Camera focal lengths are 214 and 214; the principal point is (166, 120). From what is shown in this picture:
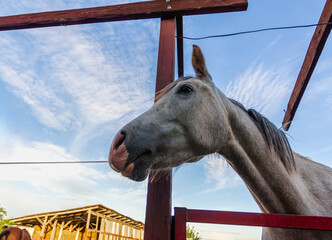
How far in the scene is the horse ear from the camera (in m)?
1.83

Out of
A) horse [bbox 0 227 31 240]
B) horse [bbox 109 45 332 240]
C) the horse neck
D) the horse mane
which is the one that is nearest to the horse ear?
horse [bbox 109 45 332 240]

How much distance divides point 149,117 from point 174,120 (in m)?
0.17

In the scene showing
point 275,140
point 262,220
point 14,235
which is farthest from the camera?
point 14,235

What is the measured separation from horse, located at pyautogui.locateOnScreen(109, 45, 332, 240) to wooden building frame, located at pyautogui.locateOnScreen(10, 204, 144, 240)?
40.1ft

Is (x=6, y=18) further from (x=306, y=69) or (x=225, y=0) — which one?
(x=306, y=69)

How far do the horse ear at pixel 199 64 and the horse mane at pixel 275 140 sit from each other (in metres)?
0.57

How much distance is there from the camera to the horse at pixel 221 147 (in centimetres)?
123

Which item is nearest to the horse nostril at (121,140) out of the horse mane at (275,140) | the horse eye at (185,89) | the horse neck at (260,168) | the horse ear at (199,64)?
the horse eye at (185,89)

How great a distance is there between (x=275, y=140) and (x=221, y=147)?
538mm

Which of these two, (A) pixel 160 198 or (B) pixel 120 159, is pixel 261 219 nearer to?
(A) pixel 160 198

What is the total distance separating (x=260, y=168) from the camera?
64.6 inches

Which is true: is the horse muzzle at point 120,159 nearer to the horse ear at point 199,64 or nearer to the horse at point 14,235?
the horse ear at point 199,64

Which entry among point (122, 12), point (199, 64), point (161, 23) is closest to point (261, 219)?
point (199, 64)

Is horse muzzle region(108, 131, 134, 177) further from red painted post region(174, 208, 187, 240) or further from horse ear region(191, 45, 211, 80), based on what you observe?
horse ear region(191, 45, 211, 80)
